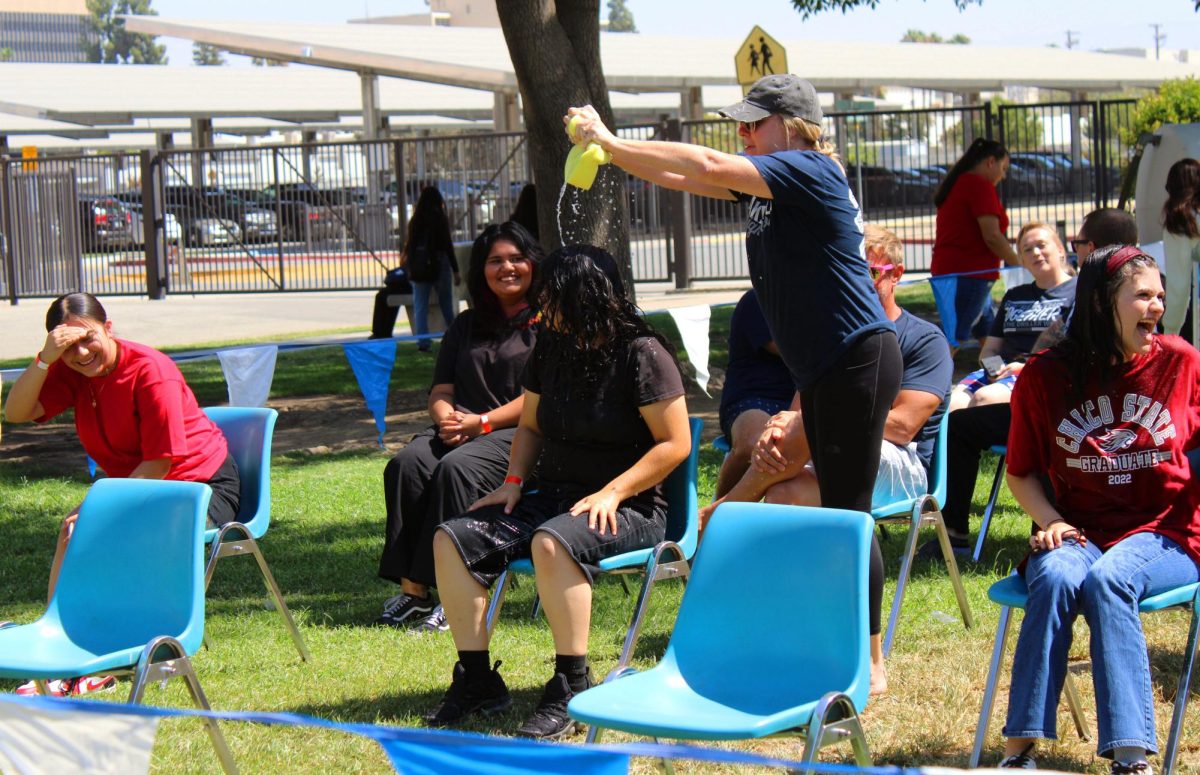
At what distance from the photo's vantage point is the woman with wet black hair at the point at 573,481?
4332 millimetres

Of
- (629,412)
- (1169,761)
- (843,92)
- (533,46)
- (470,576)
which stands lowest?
(1169,761)

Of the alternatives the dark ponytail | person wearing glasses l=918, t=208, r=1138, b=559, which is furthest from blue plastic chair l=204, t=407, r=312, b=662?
the dark ponytail

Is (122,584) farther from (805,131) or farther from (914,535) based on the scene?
(914,535)

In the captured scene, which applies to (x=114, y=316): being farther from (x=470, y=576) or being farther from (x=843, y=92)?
(x=843, y=92)

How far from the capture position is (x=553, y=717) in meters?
4.22

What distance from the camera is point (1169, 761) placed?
3428 mm

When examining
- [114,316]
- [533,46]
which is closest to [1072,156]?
[533,46]

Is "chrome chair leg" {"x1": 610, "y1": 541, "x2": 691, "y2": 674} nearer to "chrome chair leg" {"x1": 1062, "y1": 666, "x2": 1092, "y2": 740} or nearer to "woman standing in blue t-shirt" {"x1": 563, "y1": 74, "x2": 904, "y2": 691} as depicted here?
"woman standing in blue t-shirt" {"x1": 563, "y1": 74, "x2": 904, "y2": 691}

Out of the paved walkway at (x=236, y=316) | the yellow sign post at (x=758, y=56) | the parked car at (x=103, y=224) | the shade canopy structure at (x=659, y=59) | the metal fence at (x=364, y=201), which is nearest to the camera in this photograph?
the yellow sign post at (x=758, y=56)

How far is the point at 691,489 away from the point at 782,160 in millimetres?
1371

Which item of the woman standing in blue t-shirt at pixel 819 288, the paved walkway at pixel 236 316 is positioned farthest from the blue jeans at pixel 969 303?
the paved walkway at pixel 236 316

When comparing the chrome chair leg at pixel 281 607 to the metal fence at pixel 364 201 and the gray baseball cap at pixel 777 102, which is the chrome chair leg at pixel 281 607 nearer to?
the gray baseball cap at pixel 777 102

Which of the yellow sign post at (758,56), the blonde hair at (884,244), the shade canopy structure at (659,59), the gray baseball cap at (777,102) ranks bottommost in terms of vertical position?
the blonde hair at (884,244)

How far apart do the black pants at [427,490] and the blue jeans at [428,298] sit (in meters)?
7.66
